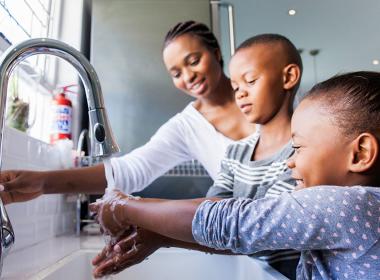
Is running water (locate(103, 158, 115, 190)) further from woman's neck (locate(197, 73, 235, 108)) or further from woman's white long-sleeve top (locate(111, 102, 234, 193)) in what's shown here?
woman's neck (locate(197, 73, 235, 108))

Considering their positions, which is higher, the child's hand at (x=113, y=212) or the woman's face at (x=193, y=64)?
the woman's face at (x=193, y=64)

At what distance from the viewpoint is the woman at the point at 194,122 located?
1171 mm

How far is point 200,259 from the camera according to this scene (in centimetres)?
99

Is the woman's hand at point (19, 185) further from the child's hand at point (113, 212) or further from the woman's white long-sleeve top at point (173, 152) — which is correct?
the woman's white long-sleeve top at point (173, 152)

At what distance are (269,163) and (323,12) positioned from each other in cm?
246

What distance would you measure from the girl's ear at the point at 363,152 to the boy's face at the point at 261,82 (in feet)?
1.03

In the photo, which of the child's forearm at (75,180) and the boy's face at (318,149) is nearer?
the boy's face at (318,149)

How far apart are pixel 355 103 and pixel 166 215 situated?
0.31m

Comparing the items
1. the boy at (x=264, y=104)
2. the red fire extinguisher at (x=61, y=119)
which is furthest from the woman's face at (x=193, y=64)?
the red fire extinguisher at (x=61, y=119)

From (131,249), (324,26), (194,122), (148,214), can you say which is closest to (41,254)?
(131,249)

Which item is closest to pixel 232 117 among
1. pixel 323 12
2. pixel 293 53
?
pixel 293 53

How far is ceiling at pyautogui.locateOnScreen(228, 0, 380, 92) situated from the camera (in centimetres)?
271

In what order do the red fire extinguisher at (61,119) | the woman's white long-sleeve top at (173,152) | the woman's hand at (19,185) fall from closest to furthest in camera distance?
the woman's hand at (19,185), the woman's white long-sleeve top at (173,152), the red fire extinguisher at (61,119)

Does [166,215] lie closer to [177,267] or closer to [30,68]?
[177,267]
